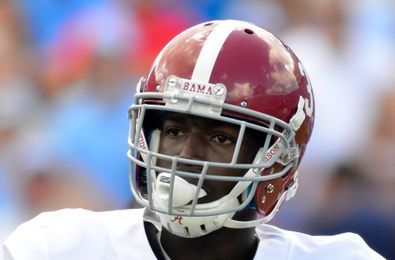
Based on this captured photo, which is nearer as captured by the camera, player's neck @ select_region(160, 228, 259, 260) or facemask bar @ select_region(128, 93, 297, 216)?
facemask bar @ select_region(128, 93, 297, 216)

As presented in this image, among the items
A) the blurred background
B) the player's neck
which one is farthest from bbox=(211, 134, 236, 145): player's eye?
the blurred background

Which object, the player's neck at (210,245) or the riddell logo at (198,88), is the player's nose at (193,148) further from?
the player's neck at (210,245)

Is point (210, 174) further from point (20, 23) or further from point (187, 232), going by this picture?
point (20, 23)

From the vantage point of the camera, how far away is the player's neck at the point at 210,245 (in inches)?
77.7

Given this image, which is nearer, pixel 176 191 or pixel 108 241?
pixel 176 191

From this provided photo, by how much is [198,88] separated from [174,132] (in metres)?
0.12

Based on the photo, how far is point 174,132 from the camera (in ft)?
6.39

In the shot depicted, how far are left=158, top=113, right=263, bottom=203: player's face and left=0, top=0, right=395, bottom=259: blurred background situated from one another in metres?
1.29

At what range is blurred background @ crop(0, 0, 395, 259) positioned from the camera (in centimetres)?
335

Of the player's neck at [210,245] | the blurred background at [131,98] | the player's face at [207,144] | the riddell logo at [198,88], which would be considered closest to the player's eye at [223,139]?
the player's face at [207,144]

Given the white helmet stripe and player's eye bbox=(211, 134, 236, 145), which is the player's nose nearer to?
player's eye bbox=(211, 134, 236, 145)

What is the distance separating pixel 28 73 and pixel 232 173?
7.28ft

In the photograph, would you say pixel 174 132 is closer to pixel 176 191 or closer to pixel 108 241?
pixel 176 191

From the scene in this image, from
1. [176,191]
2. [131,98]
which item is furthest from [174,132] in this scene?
[131,98]
